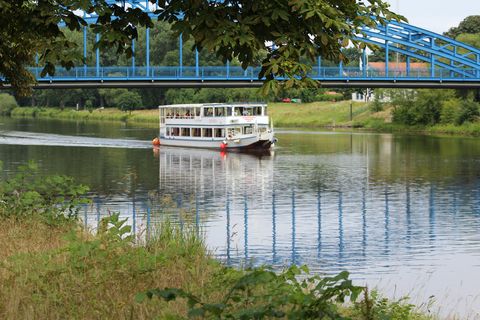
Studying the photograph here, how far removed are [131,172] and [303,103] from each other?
3063 inches

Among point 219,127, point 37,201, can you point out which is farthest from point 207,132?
point 37,201

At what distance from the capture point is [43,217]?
16312 mm

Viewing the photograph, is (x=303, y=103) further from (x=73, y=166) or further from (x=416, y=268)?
(x=416, y=268)

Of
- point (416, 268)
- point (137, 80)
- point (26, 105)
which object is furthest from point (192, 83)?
point (26, 105)

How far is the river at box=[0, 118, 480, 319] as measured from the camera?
18.9m

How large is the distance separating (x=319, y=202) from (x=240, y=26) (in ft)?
76.4

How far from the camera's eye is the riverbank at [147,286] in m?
7.75

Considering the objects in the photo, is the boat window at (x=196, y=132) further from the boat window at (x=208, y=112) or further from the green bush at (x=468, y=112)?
the green bush at (x=468, y=112)

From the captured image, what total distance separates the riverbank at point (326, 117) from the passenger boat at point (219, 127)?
25764mm

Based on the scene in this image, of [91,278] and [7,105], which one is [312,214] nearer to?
[91,278]

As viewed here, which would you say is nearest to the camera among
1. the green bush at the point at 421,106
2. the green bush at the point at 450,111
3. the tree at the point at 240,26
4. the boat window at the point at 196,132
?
the tree at the point at 240,26

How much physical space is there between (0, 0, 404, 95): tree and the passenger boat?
5343cm

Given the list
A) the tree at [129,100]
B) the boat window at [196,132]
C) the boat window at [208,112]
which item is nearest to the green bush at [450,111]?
the boat window at [196,132]

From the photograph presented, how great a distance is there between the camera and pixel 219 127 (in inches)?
2608
